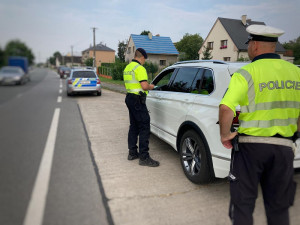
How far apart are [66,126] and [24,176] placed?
10.7ft

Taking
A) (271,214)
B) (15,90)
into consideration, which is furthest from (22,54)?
(271,214)

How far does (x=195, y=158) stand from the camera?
3252 mm

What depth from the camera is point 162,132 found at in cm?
420

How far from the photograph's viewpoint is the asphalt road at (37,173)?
4.29 feet

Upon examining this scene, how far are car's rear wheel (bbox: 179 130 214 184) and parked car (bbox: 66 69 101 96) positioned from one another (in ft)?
32.5

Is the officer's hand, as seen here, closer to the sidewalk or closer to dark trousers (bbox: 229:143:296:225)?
dark trousers (bbox: 229:143:296:225)

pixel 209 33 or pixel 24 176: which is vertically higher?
pixel 209 33

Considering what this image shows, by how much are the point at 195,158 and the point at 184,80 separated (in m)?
1.25

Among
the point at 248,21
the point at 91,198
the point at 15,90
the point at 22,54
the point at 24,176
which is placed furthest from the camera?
the point at 248,21

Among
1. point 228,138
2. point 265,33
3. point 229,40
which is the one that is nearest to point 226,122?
point 228,138

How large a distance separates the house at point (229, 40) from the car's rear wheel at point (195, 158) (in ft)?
96.3

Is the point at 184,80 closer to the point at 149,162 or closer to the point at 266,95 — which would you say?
the point at 149,162

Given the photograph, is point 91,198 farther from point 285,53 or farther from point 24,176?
point 285,53

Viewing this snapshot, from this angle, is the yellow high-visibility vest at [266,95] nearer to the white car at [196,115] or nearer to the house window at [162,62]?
the white car at [196,115]
